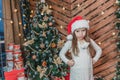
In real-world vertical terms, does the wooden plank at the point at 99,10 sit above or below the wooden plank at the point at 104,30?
above

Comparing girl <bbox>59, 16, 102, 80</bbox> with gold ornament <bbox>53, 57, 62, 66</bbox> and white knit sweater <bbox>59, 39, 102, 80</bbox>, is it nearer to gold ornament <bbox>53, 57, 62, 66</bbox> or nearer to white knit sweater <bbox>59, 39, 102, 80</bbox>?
white knit sweater <bbox>59, 39, 102, 80</bbox>

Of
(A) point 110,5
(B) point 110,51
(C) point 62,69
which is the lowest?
(C) point 62,69

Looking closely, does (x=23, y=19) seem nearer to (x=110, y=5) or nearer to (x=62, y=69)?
(x=62, y=69)

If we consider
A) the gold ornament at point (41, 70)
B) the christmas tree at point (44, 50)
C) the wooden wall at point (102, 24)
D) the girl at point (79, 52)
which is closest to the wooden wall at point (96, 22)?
the wooden wall at point (102, 24)

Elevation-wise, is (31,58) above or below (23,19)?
below

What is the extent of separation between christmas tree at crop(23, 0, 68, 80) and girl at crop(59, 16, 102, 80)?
0.43m

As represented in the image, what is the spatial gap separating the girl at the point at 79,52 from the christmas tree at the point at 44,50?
432 mm

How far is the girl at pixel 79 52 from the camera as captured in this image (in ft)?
11.5

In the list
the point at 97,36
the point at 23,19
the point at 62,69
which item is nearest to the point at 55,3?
the point at 23,19

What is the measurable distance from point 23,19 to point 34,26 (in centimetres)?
56

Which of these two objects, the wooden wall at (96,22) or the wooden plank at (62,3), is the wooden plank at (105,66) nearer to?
the wooden wall at (96,22)

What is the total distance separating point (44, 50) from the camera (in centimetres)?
404

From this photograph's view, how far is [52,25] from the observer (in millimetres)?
4125

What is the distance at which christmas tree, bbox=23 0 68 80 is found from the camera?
3998mm
